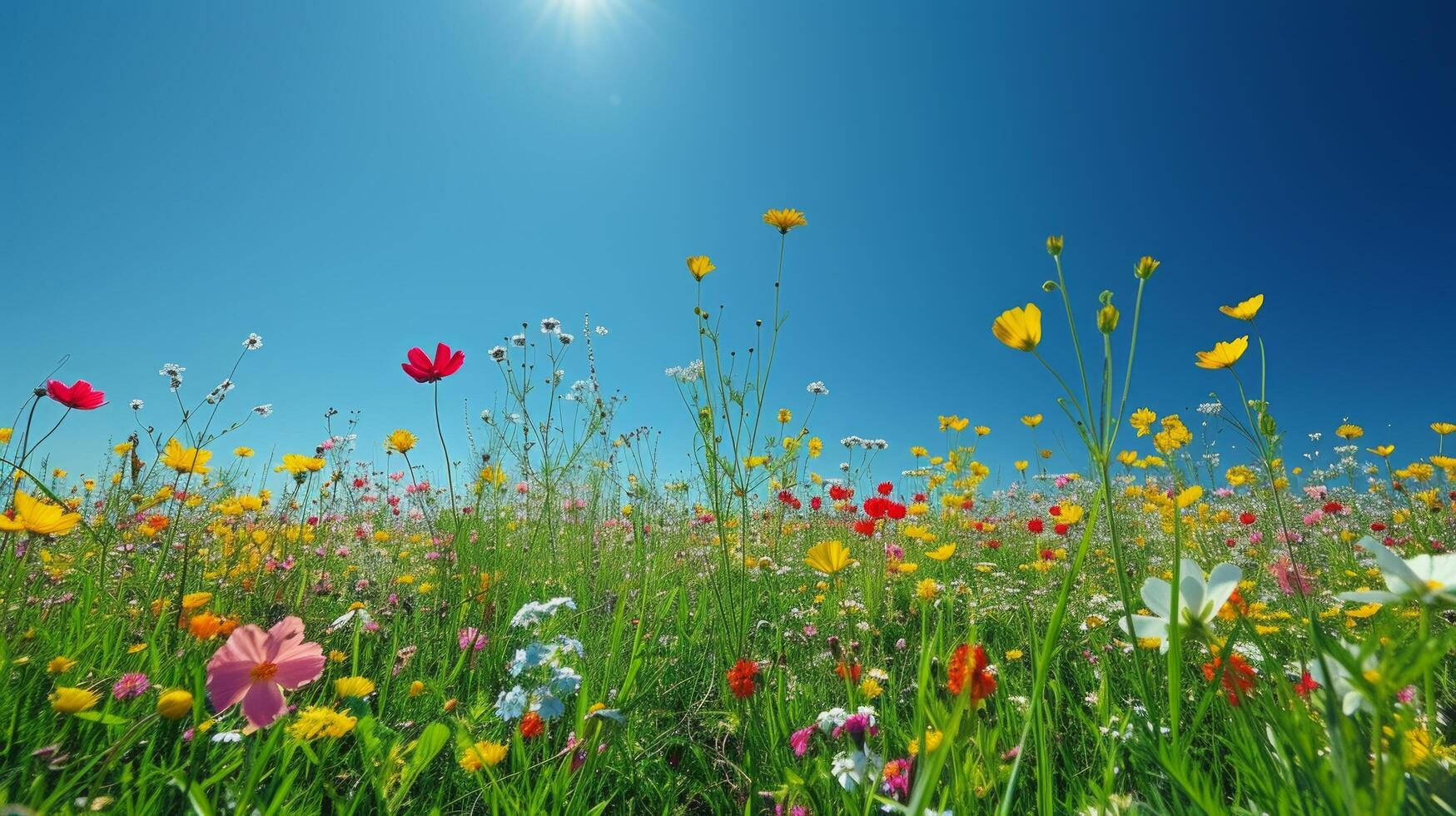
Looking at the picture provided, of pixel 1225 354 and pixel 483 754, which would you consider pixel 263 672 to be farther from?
pixel 1225 354

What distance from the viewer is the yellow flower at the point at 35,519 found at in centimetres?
118

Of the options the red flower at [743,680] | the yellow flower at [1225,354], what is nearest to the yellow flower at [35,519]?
the red flower at [743,680]

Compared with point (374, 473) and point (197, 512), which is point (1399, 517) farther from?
point (197, 512)

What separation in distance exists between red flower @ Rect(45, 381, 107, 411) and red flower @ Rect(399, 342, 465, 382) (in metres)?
0.86

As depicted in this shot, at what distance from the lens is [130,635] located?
1531mm

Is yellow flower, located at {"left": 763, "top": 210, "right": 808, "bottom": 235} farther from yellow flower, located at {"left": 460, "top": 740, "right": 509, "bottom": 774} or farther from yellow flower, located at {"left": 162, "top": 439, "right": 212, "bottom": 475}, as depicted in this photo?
yellow flower, located at {"left": 162, "top": 439, "right": 212, "bottom": 475}

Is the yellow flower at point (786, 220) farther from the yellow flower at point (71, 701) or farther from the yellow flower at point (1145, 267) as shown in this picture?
the yellow flower at point (71, 701)

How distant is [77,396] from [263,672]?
5.43ft

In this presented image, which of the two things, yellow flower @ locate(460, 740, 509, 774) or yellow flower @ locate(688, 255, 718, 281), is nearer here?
yellow flower @ locate(460, 740, 509, 774)

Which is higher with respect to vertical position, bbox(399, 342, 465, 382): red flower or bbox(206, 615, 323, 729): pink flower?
bbox(399, 342, 465, 382): red flower

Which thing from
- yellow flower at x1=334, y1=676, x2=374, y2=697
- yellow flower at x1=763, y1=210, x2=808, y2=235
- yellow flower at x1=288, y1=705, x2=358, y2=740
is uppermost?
yellow flower at x1=763, y1=210, x2=808, y2=235

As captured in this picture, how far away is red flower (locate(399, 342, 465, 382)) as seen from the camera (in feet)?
5.75

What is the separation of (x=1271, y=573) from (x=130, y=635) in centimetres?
457

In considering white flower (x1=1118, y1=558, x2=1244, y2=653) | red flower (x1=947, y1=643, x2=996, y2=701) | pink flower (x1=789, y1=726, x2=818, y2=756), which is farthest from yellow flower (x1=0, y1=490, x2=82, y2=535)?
white flower (x1=1118, y1=558, x2=1244, y2=653)
